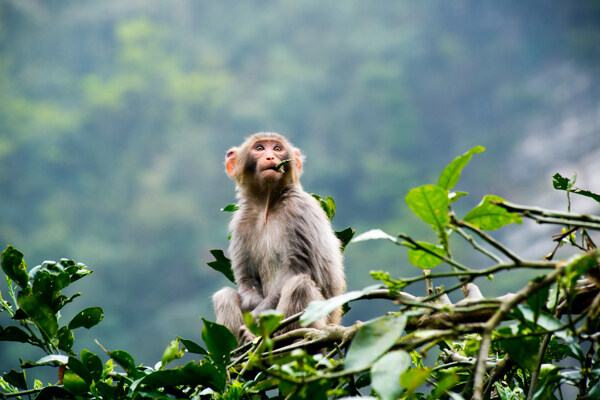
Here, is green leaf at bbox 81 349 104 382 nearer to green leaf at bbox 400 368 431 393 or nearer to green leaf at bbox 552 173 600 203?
green leaf at bbox 400 368 431 393

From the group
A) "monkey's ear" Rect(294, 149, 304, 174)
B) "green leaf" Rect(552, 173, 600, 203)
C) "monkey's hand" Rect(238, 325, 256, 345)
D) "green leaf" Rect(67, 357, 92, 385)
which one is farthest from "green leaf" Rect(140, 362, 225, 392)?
"monkey's ear" Rect(294, 149, 304, 174)

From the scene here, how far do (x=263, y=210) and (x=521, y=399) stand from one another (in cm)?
291

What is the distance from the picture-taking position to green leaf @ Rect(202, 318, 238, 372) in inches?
54.0

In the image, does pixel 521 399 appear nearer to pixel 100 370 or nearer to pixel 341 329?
pixel 341 329

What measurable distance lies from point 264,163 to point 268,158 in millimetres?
49

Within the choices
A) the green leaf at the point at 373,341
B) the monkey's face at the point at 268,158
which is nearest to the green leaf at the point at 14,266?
the green leaf at the point at 373,341

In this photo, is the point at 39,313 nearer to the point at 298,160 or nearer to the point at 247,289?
the point at 247,289

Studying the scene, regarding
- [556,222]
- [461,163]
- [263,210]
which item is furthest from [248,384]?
[263,210]

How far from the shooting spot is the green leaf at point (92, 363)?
1658 millimetres

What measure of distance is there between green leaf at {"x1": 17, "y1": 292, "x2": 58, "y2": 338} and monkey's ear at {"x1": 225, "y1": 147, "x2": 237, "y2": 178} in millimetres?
2704

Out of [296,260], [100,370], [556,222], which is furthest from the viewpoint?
[296,260]

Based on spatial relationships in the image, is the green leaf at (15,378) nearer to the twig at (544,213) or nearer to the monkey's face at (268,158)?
the twig at (544,213)

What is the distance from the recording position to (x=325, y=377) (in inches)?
32.6

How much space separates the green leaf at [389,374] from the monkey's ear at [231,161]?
374cm
